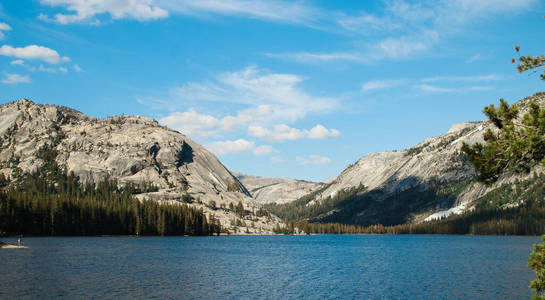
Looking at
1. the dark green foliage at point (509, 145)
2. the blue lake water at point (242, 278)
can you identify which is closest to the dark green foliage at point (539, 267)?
the dark green foliage at point (509, 145)

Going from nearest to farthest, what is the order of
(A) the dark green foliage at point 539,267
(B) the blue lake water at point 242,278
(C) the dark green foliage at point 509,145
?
(A) the dark green foliage at point 539,267 < (C) the dark green foliage at point 509,145 < (B) the blue lake water at point 242,278

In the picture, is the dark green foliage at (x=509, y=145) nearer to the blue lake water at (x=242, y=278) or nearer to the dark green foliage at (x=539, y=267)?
the dark green foliage at (x=539, y=267)

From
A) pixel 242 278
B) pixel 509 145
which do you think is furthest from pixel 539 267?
pixel 242 278

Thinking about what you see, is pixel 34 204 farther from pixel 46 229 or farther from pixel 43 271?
pixel 43 271

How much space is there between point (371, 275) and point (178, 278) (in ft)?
133

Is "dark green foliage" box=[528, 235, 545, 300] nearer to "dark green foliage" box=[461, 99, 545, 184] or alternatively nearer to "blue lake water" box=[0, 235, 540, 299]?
"dark green foliage" box=[461, 99, 545, 184]

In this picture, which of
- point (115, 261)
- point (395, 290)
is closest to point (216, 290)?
point (395, 290)

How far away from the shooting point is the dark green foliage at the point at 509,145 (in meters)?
26.0

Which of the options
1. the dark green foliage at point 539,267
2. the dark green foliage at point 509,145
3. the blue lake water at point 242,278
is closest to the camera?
the dark green foliage at point 539,267

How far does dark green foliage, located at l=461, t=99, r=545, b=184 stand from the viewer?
2602 centimetres

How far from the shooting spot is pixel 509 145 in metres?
26.8

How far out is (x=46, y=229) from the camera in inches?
7741

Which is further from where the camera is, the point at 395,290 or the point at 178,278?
the point at 178,278

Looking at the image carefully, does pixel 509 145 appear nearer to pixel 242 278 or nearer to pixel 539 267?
pixel 539 267
